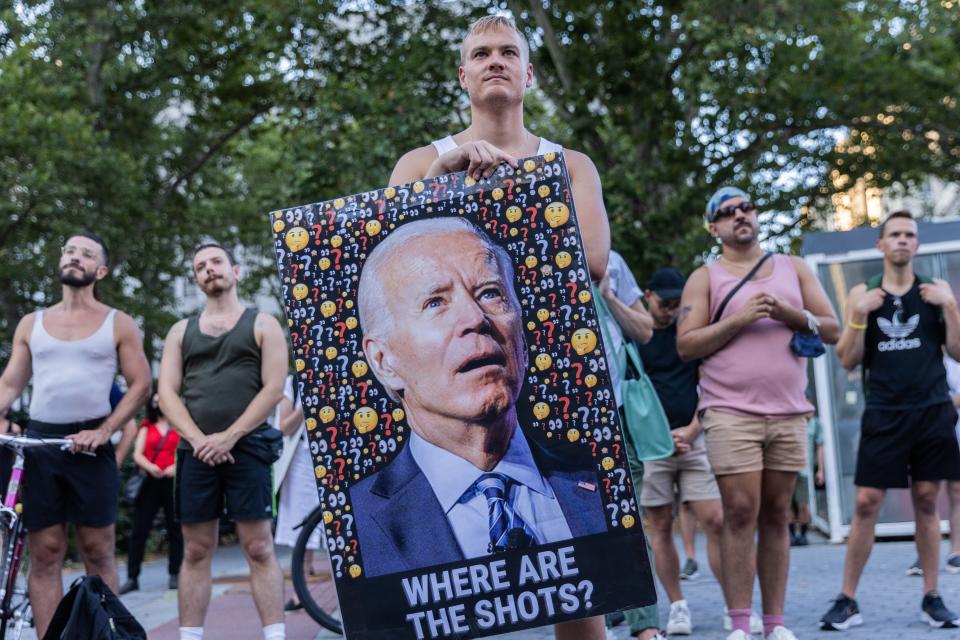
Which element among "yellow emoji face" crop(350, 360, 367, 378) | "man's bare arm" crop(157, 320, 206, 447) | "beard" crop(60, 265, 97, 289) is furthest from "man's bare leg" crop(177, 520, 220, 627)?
"yellow emoji face" crop(350, 360, 367, 378)

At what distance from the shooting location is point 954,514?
9.20 m

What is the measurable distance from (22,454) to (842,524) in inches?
378

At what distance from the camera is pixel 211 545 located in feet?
21.3

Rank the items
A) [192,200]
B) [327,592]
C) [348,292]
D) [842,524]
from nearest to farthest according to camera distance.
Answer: [348,292], [327,592], [842,524], [192,200]

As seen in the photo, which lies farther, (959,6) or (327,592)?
(959,6)

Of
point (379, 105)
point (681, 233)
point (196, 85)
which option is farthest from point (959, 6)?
point (196, 85)

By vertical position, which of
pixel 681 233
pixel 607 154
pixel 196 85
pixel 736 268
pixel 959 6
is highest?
pixel 196 85

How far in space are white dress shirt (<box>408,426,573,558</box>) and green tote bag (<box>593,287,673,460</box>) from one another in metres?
2.81

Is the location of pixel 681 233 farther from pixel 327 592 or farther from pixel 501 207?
pixel 501 207

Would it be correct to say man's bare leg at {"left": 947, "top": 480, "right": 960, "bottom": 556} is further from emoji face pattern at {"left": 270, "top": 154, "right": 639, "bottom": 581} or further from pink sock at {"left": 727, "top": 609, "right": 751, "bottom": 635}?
emoji face pattern at {"left": 270, "top": 154, "right": 639, "bottom": 581}

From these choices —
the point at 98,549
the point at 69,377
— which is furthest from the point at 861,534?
the point at 69,377

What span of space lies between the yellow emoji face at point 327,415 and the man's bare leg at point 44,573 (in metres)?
3.81

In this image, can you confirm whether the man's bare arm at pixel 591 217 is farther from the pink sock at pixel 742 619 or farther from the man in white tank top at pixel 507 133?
the pink sock at pixel 742 619

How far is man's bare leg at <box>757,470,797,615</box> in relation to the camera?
5996 mm
